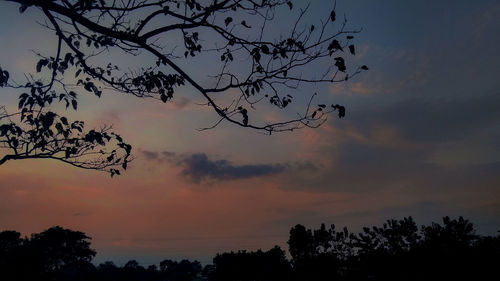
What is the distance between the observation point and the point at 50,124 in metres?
7.41

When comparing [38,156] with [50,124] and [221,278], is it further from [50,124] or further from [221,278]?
[221,278]

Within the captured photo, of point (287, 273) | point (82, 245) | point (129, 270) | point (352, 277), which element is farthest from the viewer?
point (129, 270)

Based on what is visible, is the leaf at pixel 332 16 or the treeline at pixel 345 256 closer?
the leaf at pixel 332 16

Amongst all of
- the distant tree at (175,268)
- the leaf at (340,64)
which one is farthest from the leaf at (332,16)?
the distant tree at (175,268)

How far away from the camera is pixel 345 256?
36438 mm

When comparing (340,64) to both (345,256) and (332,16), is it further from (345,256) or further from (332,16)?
(345,256)

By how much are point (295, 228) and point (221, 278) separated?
18.6m

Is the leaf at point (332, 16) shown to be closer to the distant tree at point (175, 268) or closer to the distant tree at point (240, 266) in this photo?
the distant tree at point (240, 266)

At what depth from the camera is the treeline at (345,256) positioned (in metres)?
17.7

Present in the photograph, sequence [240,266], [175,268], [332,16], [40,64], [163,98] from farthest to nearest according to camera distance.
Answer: [175,268], [240,266], [163,98], [40,64], [332,16]

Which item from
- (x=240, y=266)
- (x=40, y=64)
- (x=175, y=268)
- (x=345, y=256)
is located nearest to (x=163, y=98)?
(x=40, y=64)

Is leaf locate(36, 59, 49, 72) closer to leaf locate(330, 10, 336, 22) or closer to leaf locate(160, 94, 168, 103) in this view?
leaf locate(160, 94, 168, 103)

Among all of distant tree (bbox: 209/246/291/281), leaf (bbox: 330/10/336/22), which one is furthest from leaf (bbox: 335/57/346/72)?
distant tree (bbox: 209/246/291/281)

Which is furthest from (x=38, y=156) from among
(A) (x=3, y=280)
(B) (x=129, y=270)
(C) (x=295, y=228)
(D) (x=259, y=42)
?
(B) (x=129, y=270)
